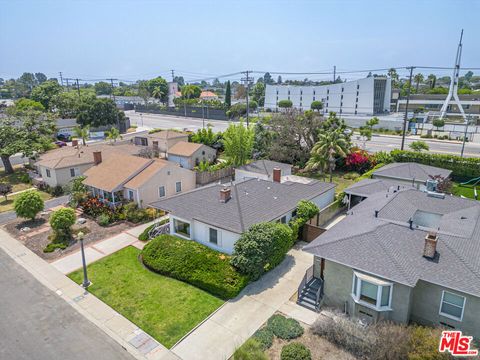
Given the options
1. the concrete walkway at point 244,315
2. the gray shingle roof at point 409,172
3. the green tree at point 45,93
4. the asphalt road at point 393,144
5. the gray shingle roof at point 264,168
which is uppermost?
the green tree at point 45,93

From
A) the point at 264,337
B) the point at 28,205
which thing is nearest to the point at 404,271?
the point at 264,337

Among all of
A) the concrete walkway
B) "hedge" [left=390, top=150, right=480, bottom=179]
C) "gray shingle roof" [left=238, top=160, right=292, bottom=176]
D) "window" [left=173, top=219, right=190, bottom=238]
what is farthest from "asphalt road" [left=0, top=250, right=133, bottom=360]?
"hedge" [left=390, top=150, right=480, bottom=179]

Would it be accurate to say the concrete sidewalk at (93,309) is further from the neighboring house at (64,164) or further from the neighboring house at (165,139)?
the neighboring house at (165,139)

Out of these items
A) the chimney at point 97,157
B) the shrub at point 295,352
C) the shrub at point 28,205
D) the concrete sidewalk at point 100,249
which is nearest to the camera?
the shrub at point 295,352

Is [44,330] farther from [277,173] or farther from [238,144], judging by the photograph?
[238,144]

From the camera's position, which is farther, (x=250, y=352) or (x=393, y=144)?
(x=393, y=144)

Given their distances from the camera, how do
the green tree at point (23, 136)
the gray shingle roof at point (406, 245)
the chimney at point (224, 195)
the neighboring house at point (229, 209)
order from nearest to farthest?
1. the gray shingle roof at point (406, 245)
2. the neighboring house at point (229, 209)
3. the chimney at point (224, 195)
4. the green tree at point (23, 136)

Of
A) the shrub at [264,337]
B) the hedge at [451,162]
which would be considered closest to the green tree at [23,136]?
the shrub at [264,337]
